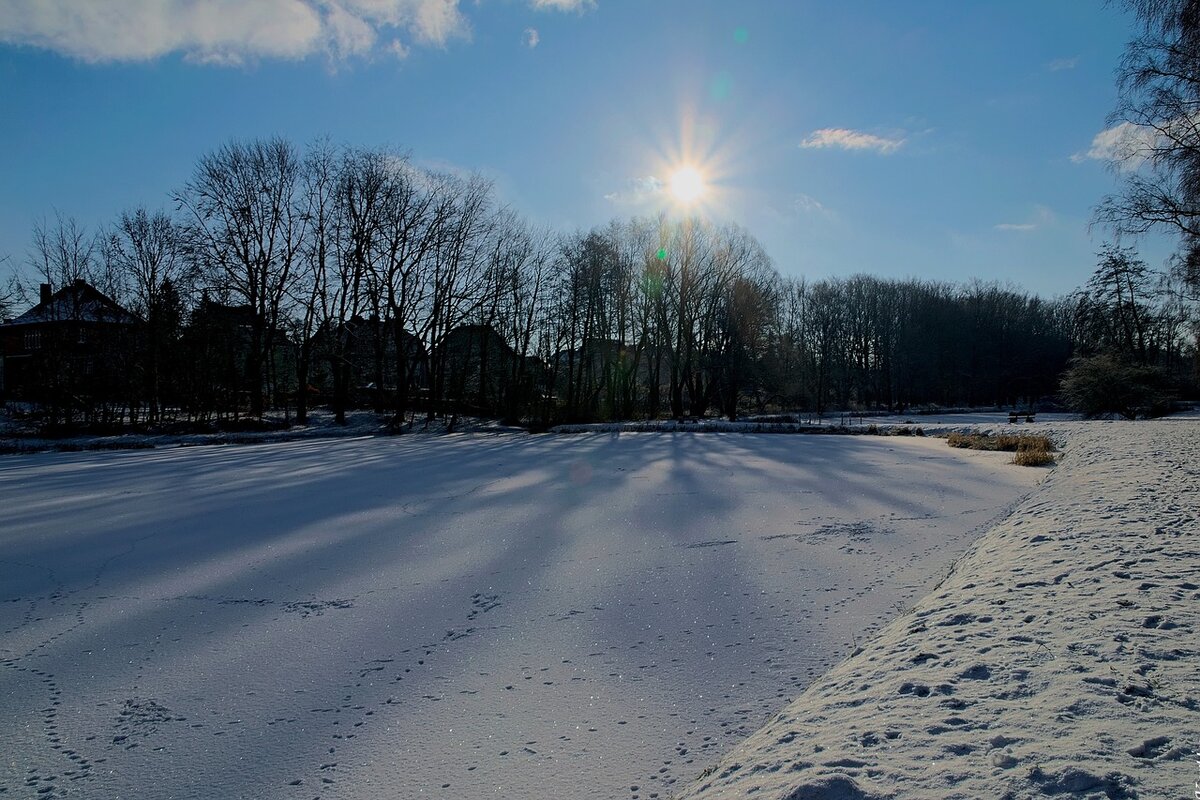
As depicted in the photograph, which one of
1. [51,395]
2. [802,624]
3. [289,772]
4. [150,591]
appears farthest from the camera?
[51,395]

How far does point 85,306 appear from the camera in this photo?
31078 millimetres

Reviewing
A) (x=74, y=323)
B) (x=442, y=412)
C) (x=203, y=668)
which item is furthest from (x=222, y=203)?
(x=203, y=668)

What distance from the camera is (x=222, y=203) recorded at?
103 feet

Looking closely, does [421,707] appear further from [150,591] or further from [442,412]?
[442,412]

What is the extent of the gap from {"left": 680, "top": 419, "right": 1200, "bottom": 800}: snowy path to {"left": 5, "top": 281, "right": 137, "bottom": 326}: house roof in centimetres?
3653

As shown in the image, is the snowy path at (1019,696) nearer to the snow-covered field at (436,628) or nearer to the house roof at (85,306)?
the snow-covered field at (436,628)

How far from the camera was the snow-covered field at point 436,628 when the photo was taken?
3.04m

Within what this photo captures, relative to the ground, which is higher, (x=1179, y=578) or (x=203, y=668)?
(x=1179, y=578)

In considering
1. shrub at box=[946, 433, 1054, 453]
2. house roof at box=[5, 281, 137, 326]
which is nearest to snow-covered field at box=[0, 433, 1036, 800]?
shrub at box=[946, 433, 1054, 453]

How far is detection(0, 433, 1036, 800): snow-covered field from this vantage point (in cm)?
304

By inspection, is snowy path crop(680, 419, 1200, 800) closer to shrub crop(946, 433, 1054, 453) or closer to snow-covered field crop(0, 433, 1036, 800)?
snow-covered field crop(0, 433, 1036, 800)

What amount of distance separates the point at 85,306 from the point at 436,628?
35850 mm

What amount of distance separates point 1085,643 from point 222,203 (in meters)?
36.4

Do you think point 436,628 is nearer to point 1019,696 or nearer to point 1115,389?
point 1019,696
